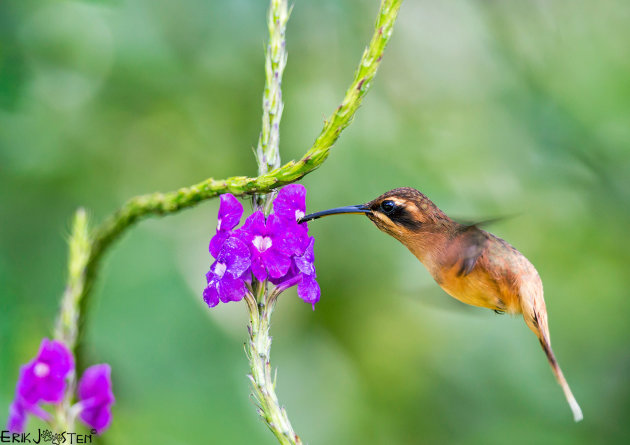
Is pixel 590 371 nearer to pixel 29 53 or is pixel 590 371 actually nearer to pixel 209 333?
pixel 209 333

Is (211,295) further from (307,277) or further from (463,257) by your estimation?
(463,257)

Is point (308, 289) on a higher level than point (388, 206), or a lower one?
lower

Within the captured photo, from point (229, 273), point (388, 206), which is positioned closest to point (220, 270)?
point (229, 273)

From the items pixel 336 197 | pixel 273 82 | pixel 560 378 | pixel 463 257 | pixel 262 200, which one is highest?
pixel 336 197

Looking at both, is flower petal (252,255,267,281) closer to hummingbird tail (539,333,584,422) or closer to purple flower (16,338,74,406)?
purple flower (16,338,74,406)

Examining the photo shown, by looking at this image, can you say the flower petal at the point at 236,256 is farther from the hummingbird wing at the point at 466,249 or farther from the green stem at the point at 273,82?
the hummingbird wing at the point at 466,249

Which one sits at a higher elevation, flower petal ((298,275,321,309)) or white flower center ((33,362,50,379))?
flower petal ((298,275,321,309))

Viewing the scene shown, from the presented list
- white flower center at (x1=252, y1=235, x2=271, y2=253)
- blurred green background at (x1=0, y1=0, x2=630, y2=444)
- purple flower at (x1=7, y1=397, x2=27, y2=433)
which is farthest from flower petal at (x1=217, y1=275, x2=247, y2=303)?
blurred green background at (x1=0, y1=0, x2=630, y2=444)
